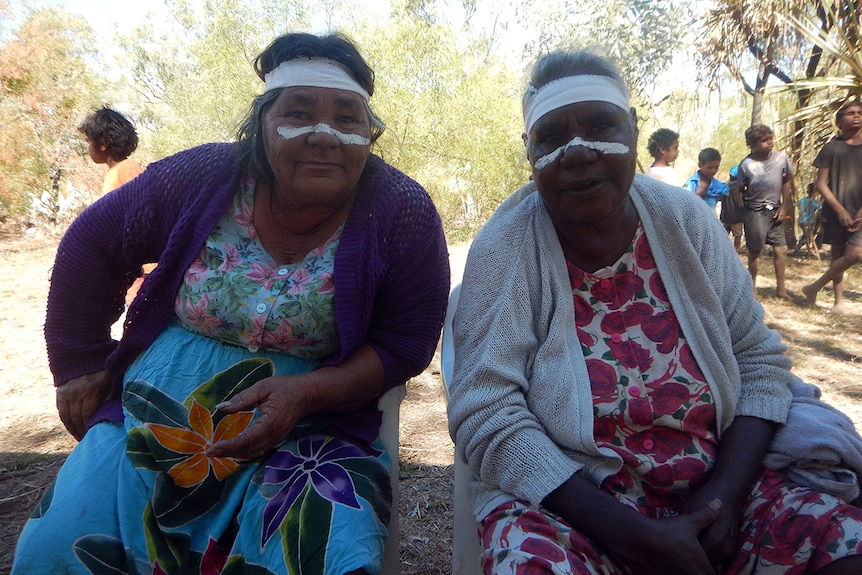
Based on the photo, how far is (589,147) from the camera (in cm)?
152

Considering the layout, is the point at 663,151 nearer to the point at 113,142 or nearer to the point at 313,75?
the point at 113,142

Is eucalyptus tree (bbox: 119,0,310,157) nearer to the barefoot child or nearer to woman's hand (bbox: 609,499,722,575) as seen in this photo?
the barefoot child

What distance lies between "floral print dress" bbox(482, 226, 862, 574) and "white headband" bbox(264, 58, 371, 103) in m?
0.81

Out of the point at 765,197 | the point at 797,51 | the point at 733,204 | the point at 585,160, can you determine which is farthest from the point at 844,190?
the point at 585,160

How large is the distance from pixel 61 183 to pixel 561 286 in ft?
44.3

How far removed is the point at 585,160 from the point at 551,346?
0.45m

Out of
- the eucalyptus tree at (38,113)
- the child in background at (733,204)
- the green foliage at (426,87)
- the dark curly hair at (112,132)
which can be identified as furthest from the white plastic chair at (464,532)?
the eucalyptus tree at (38,113)

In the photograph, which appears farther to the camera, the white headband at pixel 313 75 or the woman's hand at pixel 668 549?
the white headband at pixel 313 75

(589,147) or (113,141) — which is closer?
(589,147)

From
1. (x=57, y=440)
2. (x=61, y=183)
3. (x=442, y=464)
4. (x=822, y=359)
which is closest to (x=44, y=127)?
(x=61, y=183)

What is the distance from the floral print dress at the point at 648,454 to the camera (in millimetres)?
1270

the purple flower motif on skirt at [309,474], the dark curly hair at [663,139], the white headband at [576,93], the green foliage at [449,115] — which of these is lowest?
the purple flower motif on skirt at [309,474]

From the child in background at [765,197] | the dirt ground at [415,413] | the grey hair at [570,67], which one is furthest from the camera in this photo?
the child in background at [765,197]

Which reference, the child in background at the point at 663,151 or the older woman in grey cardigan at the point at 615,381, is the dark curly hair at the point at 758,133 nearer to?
the child in background at the point at 663,151
